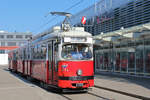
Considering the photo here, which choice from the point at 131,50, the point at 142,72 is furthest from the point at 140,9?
the point at 142,72

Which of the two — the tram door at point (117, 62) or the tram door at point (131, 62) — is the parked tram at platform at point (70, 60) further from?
the tram door at point (117, 62)

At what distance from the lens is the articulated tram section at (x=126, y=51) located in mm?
18219

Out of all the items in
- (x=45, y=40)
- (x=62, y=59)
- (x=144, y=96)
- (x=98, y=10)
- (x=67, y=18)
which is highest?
(x=98, y=10)

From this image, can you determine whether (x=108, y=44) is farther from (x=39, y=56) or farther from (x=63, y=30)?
(x=63, y=30)

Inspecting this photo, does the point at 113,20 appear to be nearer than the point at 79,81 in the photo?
No

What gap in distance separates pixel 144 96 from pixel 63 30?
519cm

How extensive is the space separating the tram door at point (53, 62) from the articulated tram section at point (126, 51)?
618cm

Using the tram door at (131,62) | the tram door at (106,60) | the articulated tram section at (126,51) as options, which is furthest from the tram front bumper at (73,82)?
the tram door at (106,60)

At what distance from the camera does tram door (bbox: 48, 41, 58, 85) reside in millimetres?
12172

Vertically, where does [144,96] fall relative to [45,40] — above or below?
below

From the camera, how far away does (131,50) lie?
66.9 feet

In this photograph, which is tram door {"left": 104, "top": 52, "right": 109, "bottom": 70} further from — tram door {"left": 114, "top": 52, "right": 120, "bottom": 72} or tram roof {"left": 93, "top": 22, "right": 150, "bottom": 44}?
tram roof {"left": 93, "top": 22, "right": 150, "bottom": 44}

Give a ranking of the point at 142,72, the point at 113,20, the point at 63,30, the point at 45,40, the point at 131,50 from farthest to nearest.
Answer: the point at 113,20, the point at 131,50, the point at 142,72, the point at 45,40, the point at 63,30

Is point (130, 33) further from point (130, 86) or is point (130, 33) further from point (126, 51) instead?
point (130, 86)
